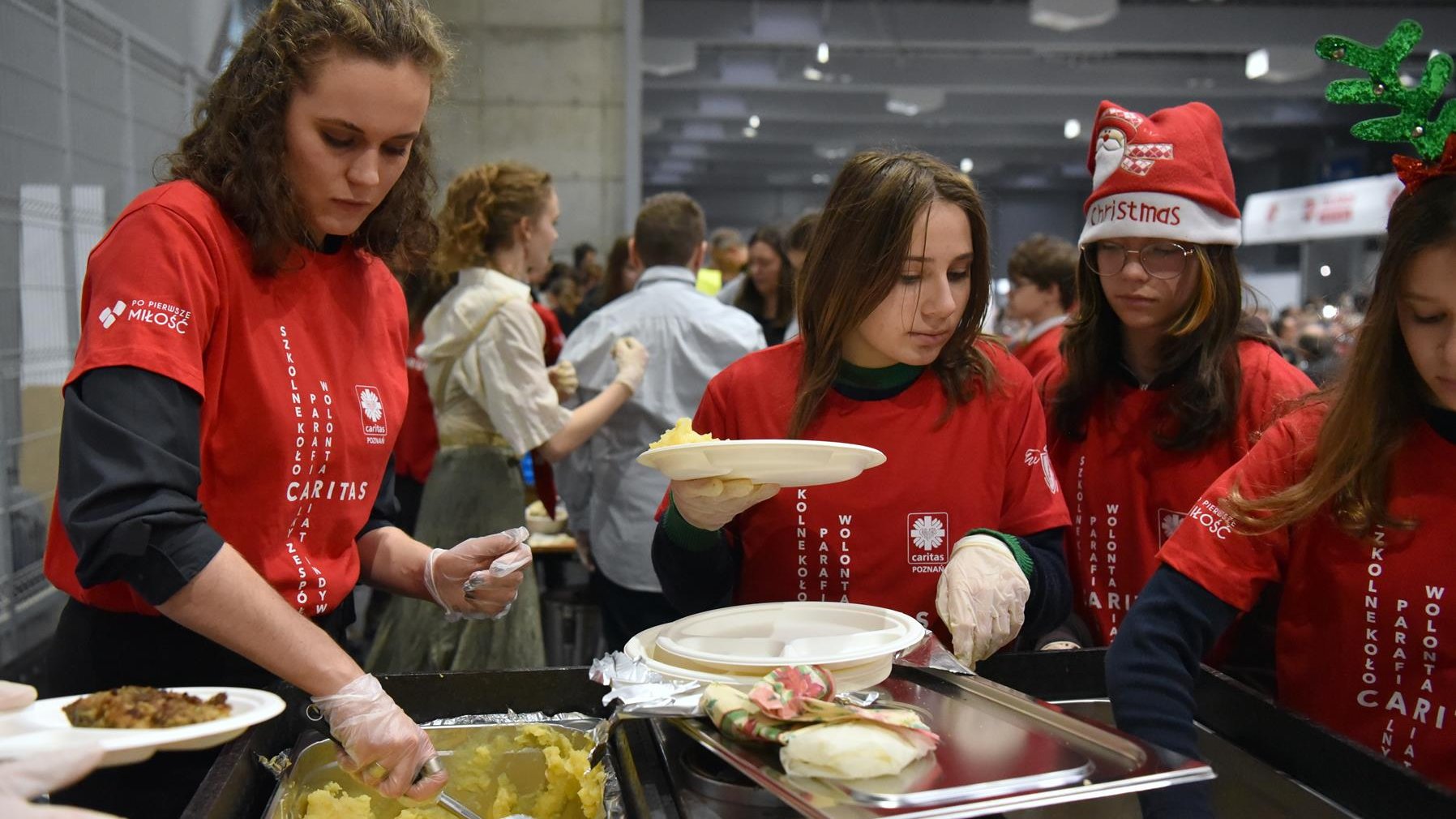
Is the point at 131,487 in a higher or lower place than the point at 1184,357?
lower

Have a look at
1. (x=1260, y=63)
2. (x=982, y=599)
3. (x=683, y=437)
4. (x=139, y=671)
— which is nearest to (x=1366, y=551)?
(x=982, y=599)

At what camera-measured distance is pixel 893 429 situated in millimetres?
1673

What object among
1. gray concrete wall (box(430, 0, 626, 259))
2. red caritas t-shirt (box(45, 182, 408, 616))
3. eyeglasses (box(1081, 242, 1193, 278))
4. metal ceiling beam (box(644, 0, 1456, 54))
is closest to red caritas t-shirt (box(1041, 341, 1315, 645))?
eyeglasses (box(1081, 242, 1193, 278))

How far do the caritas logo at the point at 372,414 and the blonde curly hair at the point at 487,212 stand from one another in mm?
1954

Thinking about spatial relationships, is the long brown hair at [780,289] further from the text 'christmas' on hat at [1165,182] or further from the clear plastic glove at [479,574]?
the clear plastic glove at [479,574]

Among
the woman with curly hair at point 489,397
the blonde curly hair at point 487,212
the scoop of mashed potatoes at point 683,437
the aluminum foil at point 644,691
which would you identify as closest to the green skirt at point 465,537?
the woman with curly hair at point 489,397

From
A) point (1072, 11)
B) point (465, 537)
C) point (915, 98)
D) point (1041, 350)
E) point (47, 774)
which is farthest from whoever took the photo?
point (915, 98)

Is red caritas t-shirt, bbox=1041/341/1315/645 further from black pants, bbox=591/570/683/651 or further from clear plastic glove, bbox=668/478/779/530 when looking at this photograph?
black pants, bbox=591/570/683/651

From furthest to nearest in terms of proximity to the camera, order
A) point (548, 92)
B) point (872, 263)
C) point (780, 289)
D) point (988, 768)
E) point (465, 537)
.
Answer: point (548, 92) → point (780, 289) → point (465, 537) → point (872, 263) → point (988, 768)

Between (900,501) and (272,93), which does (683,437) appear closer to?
(900,501)

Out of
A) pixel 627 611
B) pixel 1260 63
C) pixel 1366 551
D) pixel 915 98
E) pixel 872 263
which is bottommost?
pixel 627 611

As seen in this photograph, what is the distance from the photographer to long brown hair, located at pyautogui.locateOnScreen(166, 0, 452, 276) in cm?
129

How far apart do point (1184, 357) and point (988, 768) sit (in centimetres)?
118

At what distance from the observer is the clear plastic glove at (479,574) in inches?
56.2
